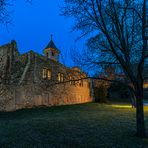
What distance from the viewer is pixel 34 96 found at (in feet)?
80.0

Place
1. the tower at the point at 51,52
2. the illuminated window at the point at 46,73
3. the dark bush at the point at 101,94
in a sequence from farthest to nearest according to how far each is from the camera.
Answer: the tower at the point at 51,52
the dark bush at the point at 101,94
the illuminated window at the point at 46,73

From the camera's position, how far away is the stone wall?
21.6 m

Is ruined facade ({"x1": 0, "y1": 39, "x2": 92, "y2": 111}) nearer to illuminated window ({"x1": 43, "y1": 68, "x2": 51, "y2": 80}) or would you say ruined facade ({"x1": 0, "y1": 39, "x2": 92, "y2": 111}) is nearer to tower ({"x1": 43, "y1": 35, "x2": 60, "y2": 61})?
illuminated window ({"x1": 43, "y1": 68, "x2": 51, "y2": 80})

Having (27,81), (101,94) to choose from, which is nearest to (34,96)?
(27,81)

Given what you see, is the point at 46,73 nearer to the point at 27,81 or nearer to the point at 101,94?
the point at 27,81

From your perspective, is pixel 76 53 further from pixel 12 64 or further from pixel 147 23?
pixel 12 64

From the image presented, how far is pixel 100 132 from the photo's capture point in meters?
10.2

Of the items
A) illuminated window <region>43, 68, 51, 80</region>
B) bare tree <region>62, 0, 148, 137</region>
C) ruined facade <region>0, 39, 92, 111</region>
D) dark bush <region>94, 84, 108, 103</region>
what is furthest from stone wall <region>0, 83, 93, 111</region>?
bare tree <region>62, 0, 148, 137</region>

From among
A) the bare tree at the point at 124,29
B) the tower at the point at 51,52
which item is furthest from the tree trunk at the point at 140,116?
the tower at the point at 51,52

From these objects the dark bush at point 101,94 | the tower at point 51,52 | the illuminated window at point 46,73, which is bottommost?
the dark bush at point 101,94

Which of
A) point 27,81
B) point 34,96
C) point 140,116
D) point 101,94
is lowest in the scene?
point 101,94

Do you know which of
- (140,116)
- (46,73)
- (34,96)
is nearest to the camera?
(140,116)

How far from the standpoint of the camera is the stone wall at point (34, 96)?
71.0 ft

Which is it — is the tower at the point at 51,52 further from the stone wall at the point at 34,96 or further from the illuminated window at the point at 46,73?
the illuminated window at the point at 46,73
